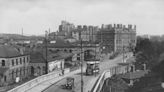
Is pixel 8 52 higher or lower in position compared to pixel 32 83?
higher

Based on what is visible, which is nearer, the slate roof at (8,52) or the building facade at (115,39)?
the slate roof at (8,52)

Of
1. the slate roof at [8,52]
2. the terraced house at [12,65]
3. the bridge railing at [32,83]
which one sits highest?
the slate roof at [8,52]

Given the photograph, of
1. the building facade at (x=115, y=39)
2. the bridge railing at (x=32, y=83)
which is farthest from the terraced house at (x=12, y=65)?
the building facade at (x=115, y=39)

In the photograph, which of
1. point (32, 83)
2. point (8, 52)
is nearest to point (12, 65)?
point (8, 52)

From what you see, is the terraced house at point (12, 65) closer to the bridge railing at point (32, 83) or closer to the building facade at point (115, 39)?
the bridge railing at point (32, 83)

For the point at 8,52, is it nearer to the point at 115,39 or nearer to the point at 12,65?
the point at 12,65

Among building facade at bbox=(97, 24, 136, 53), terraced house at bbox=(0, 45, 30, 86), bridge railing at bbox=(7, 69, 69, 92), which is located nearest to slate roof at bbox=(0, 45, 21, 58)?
terraced house at bbox=(0, 45, 30, 86)

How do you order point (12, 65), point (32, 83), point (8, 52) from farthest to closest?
point (8, 52) → point (12, 65) → point (32, 83)

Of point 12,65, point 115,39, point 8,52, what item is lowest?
point 12,65
